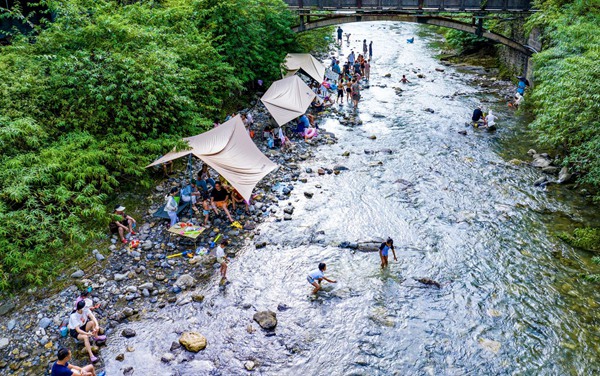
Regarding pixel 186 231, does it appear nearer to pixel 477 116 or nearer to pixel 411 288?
pixel 411 288

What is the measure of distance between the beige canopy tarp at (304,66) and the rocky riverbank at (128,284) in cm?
1234

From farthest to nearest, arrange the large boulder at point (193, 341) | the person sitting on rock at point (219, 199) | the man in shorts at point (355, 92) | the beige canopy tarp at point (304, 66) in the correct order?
the beige canopy tarp at point (304, 66) < the man in shorts at point (355, 92) < the person sitting on rock at point (219, 199) < the large boulder at point (193, 341)

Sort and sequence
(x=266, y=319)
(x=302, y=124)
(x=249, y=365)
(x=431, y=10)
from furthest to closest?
(x=431, y=10) → (x=302, y=124) → (x=266, y=319) → (x=249, y=365)

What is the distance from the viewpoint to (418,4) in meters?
24.9

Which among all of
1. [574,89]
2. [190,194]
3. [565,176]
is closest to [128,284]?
[190,194]

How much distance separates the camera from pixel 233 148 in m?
15.0

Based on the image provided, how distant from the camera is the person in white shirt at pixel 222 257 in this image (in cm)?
1162

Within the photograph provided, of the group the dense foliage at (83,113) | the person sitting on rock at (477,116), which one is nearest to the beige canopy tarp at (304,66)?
the dense foliage at (83,113)

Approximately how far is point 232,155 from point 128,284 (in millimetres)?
5861

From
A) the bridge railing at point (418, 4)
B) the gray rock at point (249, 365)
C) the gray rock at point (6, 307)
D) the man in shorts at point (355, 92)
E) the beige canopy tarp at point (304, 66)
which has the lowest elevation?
the gray rock at point (249, 365)

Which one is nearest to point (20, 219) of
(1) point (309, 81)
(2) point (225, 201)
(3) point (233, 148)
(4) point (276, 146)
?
(2) point (225, 201)

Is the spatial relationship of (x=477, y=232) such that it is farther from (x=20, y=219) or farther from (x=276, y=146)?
(x=20, y=219)

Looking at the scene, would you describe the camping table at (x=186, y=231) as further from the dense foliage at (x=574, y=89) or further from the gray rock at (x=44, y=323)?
the dense foliage at (x=574, y=89)

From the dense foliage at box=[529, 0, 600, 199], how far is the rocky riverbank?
A: 1108cm
